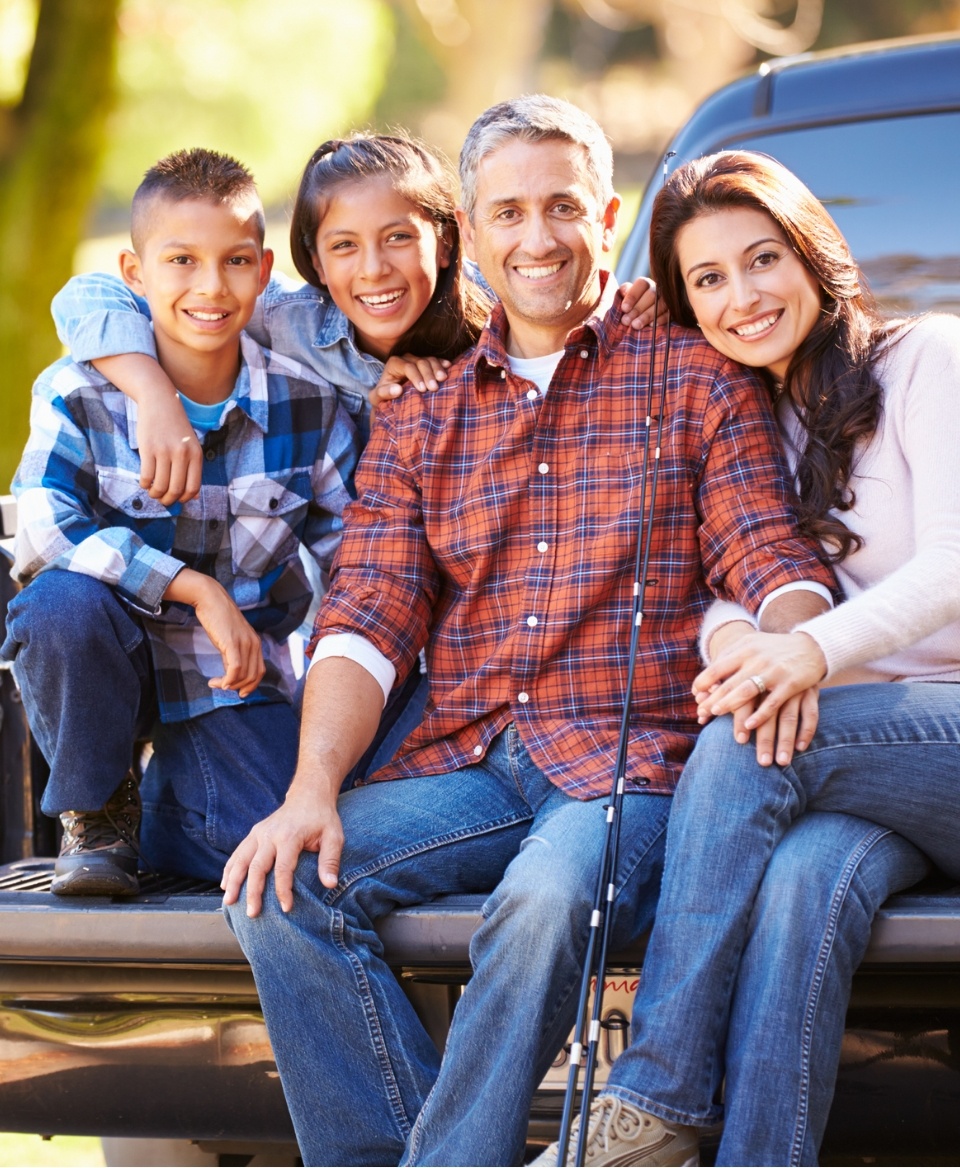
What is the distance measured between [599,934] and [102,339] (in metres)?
1.65

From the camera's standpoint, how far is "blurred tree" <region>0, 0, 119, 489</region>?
31.9 feet

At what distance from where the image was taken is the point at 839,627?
2713 millimetres

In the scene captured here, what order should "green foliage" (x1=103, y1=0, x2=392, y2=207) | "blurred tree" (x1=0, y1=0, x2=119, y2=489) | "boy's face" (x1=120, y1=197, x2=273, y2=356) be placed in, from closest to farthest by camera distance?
"boy's face" (x1=120, y1=197, x2=273, y2=356) → "blurred tree" (x1=0, y1=0, x2=119, y2=489) → "green foliage" (x1=103, y1=0, x2=392, y2=207)

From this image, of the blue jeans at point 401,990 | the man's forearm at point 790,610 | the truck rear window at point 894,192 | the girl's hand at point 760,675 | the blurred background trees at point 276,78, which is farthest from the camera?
the blurred background trees at point 276,78

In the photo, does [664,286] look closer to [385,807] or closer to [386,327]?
[386,327]

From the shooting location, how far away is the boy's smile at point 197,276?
3301 millimetres

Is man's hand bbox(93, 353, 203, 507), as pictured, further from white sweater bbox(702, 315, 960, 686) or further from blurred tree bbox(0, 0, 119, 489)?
blurred tree bbox(0, 0, 119, 489)

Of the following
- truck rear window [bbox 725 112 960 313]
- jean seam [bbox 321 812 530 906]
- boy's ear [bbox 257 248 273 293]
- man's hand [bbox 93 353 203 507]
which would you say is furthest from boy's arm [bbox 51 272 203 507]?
truck rear window [bbox 725 112 960 313]

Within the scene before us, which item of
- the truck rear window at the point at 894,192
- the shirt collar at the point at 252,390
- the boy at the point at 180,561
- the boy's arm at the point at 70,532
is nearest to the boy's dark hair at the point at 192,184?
the boy at the point at 180,561

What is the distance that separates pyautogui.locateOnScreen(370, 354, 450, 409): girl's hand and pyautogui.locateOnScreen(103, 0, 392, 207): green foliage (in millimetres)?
21804

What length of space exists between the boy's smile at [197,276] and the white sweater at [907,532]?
1.19 m

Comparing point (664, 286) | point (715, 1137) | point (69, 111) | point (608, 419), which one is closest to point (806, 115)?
point (664, 286)

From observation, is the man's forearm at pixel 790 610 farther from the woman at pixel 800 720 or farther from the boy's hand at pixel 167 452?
the boy's hand at pixel 167 452

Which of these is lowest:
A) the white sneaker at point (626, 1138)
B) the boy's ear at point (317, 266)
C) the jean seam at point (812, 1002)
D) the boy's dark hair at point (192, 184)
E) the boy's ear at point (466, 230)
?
the white sneaker at point (626, 1138)
